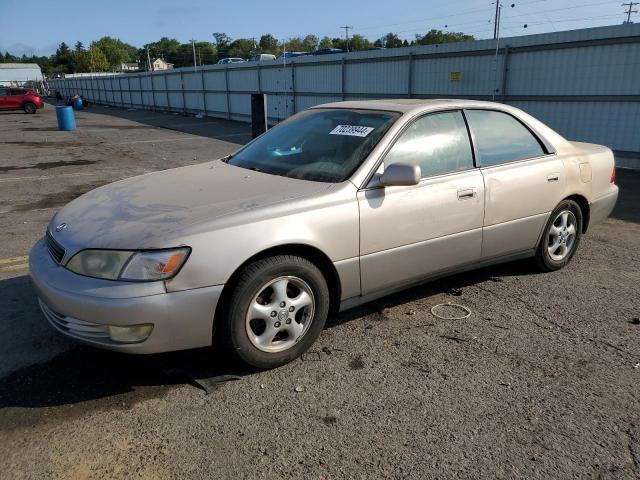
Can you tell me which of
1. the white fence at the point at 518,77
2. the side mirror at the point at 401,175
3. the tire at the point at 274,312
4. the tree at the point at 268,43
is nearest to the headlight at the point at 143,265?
the tire at the point at 274,312

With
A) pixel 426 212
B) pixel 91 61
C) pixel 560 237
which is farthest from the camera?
pixel 91 61

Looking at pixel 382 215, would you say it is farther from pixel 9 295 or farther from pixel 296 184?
pixel 9 295

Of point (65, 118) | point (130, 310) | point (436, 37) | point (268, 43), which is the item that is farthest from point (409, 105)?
point (268, 43)

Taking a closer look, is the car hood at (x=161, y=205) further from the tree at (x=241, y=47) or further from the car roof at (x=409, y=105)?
the tree at (x=241, y=47)

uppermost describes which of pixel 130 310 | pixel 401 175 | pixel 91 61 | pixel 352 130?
pixel 91 61

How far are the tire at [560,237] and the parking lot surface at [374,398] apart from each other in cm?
25

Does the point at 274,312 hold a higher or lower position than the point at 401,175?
lower

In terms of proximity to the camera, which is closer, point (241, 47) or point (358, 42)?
point (358, 42)

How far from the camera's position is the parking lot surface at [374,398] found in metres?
2.39

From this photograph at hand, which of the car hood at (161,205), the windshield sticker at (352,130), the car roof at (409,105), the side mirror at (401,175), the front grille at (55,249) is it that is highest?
the car roof at (409,105)

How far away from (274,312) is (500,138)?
2.45 meters

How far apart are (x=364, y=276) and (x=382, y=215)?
0.42 m

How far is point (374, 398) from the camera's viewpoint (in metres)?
2.87

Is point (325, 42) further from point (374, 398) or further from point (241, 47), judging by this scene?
point (374, 398)
